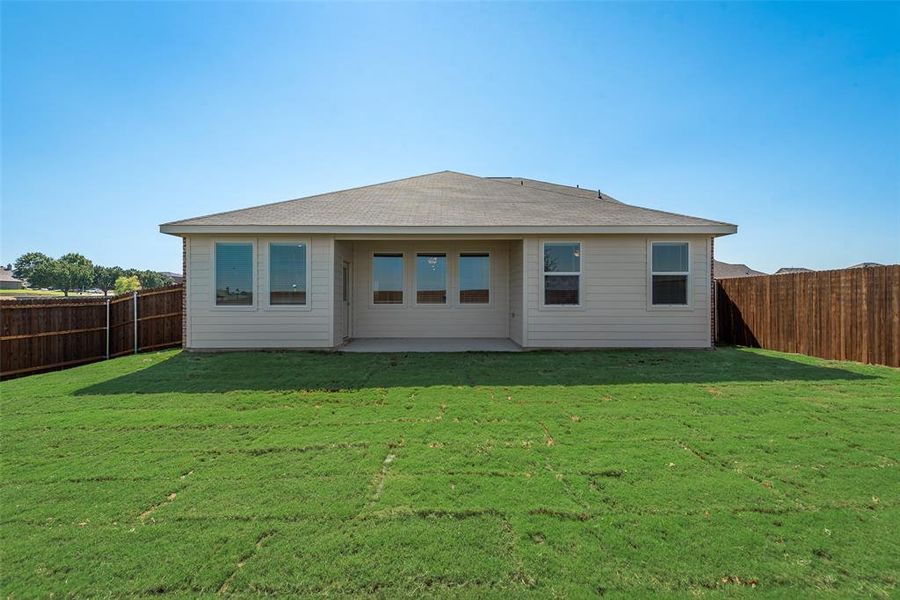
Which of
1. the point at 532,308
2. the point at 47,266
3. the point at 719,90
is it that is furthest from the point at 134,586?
the point at 47,266

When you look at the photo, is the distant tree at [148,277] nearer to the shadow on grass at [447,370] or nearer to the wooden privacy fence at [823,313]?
the shadow on grass at [447,370]

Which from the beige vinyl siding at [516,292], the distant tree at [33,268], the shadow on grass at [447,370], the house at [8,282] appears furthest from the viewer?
the distant tree at [33,268]

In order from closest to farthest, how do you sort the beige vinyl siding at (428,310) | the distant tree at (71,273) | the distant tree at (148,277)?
the beige vinyl siding at (428,310)
the distant tree at (71,273)
the distant tree at (148,277)

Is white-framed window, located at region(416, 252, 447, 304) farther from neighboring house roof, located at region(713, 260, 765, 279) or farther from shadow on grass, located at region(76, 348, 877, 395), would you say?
neighboring house roof, located at region(713, 260, 765, 279)

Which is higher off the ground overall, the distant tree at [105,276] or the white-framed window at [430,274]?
the distant tree at [105,276]

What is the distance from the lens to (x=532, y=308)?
400 inches

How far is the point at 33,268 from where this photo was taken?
70.4 metres

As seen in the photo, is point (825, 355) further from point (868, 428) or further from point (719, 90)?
point (719, 90)

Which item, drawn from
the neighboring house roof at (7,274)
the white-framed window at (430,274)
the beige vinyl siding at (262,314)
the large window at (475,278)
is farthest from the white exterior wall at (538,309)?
the neighboring house roof at (7,274)

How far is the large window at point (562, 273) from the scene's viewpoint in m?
10.1

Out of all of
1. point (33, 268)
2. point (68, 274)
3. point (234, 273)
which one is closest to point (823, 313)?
point (234, 273)

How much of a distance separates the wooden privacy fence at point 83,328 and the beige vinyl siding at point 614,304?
9.12 metres

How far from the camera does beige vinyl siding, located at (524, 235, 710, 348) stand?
10.1 m

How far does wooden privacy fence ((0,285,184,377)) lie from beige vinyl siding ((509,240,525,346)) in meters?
8.64
